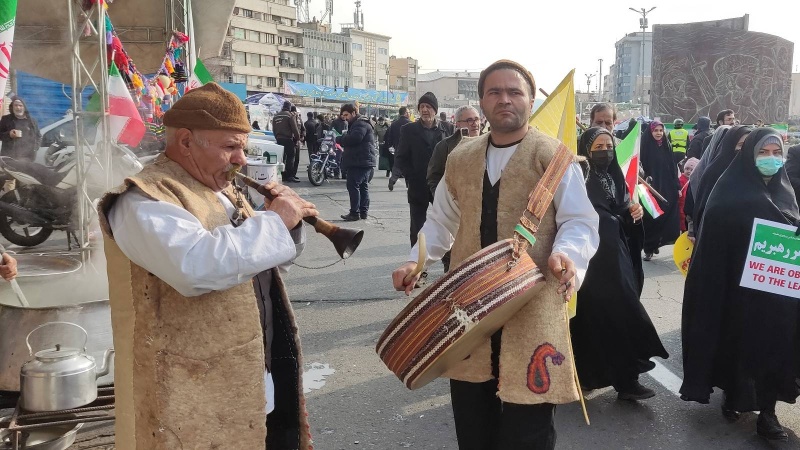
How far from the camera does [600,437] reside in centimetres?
409

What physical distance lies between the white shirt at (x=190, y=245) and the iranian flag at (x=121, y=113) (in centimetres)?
433

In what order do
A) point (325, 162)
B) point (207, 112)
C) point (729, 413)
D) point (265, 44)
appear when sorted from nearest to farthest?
point (207, 112)
point (729, 413)
point (325, 162)
point (265, 44)

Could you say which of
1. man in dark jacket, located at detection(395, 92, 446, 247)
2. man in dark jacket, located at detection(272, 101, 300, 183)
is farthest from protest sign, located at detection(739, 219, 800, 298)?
man in dark jacket, located at detection(272, 101, 300, 183)

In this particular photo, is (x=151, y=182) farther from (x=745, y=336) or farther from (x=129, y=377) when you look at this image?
(x=745, y=336)

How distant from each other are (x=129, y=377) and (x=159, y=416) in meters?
0.17

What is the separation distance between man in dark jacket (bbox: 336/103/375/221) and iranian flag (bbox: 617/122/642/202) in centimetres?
633

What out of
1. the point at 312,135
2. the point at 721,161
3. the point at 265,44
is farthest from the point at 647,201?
the point at 265,44

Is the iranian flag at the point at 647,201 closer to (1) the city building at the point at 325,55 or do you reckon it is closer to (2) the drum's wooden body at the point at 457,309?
(2) the drum's wooden body at the point at 457,309

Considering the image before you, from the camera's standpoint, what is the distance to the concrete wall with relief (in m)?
33.3

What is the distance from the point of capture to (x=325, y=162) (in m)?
17.7

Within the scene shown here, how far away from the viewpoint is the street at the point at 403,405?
4.05 metres

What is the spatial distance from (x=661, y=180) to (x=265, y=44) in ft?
312

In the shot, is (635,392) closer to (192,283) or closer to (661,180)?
(192,283)

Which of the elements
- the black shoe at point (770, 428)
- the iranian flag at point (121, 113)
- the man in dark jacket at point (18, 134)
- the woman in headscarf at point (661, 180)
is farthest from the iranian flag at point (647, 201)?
the man in dark jacket at point (18, 134)
